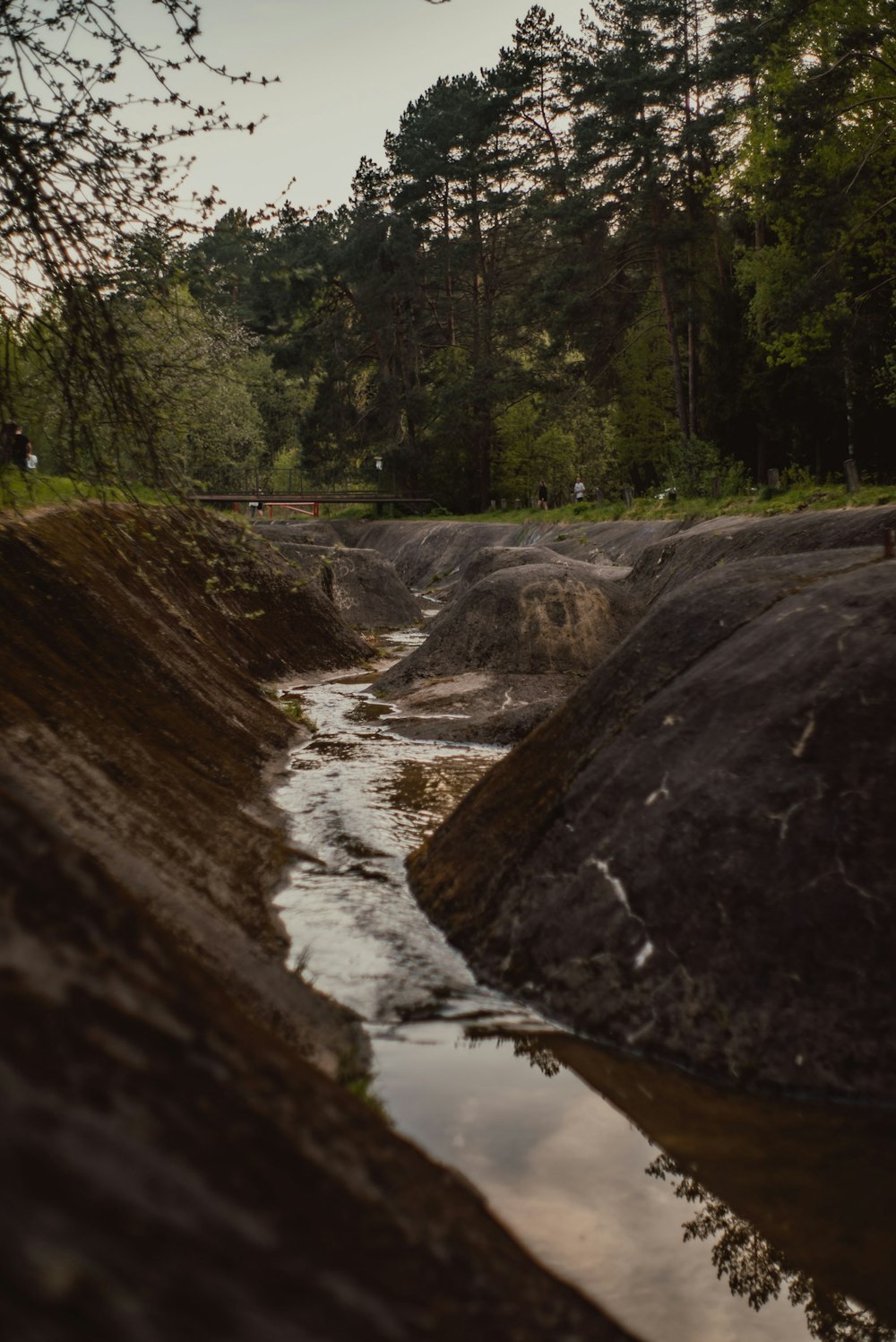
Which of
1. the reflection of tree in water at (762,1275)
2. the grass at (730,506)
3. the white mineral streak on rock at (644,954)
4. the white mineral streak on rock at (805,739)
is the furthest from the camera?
the grass at (730,506)

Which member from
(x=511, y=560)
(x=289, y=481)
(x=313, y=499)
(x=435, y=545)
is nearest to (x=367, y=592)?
(x=511, y=560)

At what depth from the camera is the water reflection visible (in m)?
2.62

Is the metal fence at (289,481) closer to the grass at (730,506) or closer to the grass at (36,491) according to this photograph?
the grass at (730,506)

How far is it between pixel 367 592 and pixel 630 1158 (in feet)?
57.6

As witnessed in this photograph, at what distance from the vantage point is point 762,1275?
106 inches

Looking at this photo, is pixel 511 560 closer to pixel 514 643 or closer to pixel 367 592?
pixel 514 643

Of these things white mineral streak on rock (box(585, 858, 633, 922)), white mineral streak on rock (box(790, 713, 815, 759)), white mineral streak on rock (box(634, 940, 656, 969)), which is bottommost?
white mineral streak on rock (box(634, 940, 656, 969))

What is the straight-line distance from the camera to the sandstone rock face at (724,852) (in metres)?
3.58

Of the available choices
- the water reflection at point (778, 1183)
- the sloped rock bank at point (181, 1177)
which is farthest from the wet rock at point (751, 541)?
the sloped rock bank at point (181, 1177)

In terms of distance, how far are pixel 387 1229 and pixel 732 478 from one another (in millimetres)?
24907

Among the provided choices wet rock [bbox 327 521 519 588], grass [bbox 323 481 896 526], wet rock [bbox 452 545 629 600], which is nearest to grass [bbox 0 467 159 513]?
wet rock [bbox 452 545 629 600]

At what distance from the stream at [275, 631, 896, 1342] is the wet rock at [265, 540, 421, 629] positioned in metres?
15.0

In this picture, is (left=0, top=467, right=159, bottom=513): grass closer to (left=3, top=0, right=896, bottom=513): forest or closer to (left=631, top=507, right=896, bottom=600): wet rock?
(left=3, top=0, right=896, bottom=513): forest

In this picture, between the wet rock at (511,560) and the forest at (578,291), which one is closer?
the forest at (578,291)
